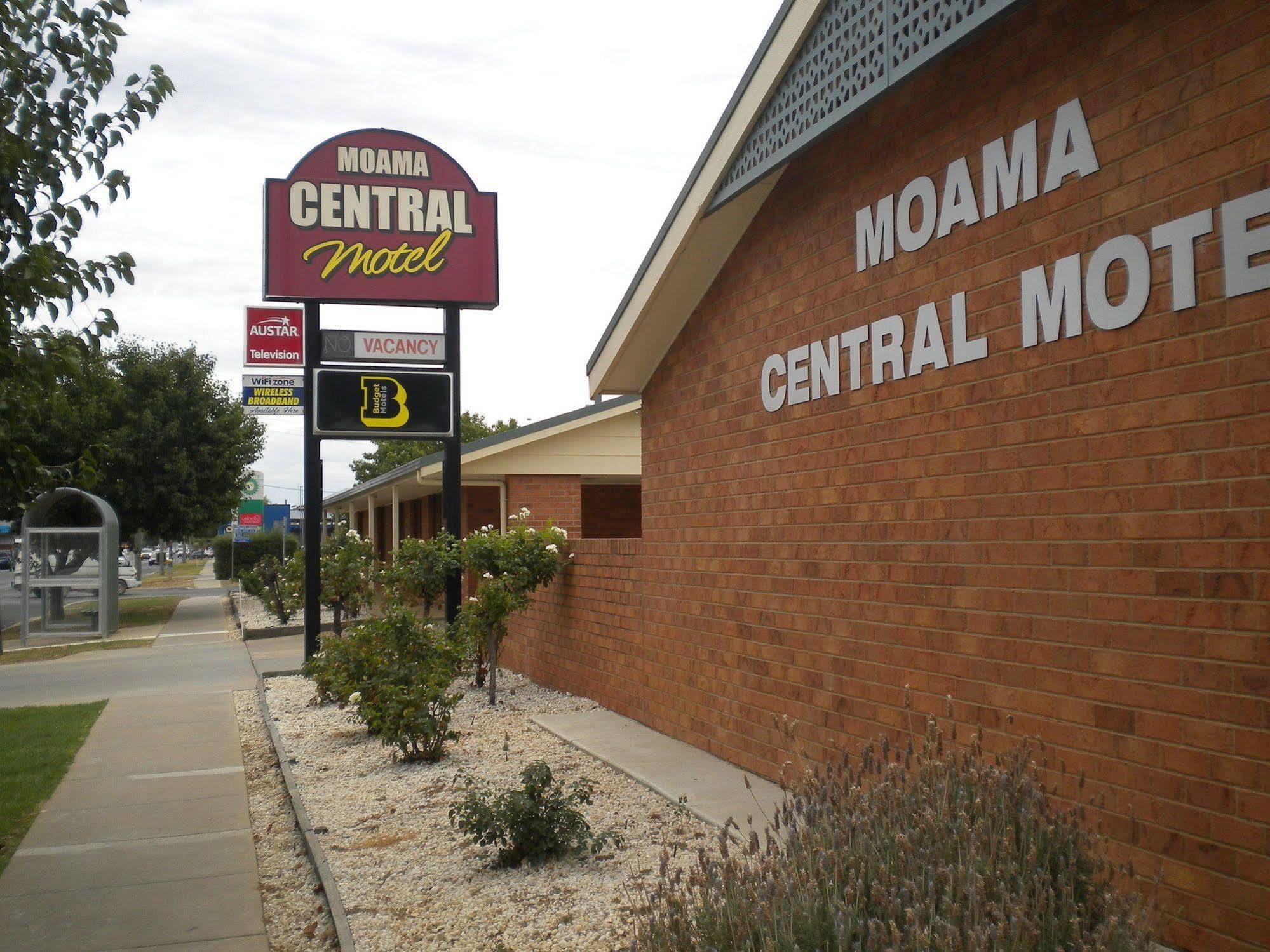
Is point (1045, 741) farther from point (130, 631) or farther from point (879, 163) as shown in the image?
point (130, 631)

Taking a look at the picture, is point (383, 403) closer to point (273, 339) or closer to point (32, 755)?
point (32, 755)

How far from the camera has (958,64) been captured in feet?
18.8

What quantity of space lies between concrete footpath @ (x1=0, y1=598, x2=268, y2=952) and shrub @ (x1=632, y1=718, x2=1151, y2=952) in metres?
3.10

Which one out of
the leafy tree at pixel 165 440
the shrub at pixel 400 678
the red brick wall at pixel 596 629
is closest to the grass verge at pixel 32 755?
the shrub at pixel 400 678

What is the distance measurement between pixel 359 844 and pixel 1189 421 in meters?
5.26

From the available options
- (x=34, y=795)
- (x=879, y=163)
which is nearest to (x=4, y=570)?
(x=34, y=795)

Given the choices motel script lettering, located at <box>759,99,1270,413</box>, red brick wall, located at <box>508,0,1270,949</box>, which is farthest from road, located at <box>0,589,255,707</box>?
motel script lettering, located at <box>759,99,1270,413</box>

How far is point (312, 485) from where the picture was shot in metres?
15.1

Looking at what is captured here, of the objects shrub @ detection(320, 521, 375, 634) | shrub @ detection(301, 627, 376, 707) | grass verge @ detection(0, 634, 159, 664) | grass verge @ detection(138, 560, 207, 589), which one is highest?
shrub @ detection(320, 521, 375, 634)

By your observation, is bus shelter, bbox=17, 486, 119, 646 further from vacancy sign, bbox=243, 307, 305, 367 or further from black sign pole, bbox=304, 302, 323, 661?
black sign pole, bbox=304, 302, 323, 661

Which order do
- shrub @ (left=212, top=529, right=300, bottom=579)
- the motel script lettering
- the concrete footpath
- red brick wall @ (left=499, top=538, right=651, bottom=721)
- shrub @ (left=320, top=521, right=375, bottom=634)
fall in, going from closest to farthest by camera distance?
the motel script lettering
the concrete footpath
red brick wall @ (left=499, top=538, right=651, bottom=721)
shrub @ (left=320, top=521, right=375, bottom=634)
shrub @ (left=212, top=529, right=300, bottom=579)

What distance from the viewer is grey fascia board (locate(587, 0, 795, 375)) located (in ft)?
22.1

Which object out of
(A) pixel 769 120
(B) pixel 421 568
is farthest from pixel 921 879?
(B) pixel 421 568

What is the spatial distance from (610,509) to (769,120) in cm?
1560
